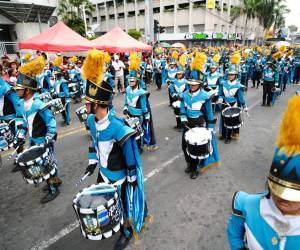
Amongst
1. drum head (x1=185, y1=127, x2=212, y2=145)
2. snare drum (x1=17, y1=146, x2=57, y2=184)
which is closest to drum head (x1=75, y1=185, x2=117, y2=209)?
snare drum (x1=17, y1=146, x2=57, y2=184)

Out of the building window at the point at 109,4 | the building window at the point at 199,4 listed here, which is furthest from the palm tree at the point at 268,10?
the building window at the point at 109,4

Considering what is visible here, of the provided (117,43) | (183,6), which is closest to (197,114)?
(117,43)

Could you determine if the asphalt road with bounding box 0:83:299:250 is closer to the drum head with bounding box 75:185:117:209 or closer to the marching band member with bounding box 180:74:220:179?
the marching band member with bounding box 180:74:220:179

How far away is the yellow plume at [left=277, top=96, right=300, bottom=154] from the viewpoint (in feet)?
4.54

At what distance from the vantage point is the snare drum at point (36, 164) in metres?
3.76

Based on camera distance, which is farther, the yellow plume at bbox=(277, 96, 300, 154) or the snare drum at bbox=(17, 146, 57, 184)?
the snare drum at bbox=(17, 146, 57, 184)

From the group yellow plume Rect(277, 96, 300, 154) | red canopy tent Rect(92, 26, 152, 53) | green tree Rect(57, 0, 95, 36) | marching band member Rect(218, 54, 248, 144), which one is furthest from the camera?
green tree Rect(57, 0, 95, 36)

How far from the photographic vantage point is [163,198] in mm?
4730

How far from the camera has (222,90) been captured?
7.53 meters

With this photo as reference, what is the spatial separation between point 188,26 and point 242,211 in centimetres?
5729

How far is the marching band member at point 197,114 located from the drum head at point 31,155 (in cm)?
284

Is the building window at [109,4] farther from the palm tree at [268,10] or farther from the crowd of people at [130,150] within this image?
the crowd of people at [130,150]

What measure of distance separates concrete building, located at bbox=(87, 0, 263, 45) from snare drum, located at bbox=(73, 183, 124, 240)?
50.1 m

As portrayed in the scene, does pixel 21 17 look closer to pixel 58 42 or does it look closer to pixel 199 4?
pixel 58 42
